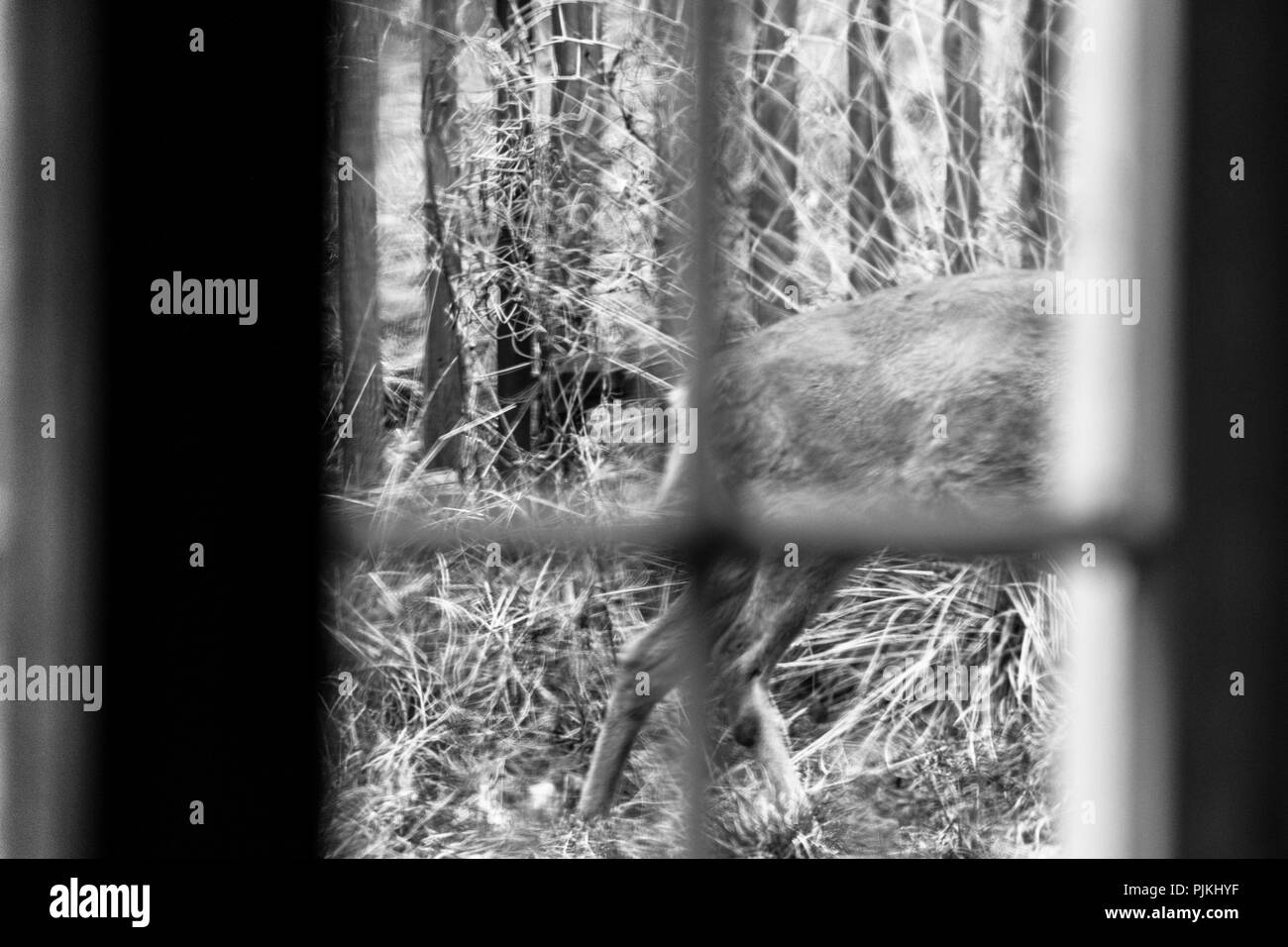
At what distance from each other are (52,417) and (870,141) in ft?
3.51

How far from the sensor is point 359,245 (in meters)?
1.12

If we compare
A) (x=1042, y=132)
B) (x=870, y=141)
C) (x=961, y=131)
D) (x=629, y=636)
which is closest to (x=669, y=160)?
(x=870, y=141)

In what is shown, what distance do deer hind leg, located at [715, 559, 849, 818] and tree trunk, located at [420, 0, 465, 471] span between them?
417 millimetres

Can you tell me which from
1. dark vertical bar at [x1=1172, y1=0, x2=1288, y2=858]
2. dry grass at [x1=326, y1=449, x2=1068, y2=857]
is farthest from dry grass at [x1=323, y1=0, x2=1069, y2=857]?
dark vertical bar at [x1=1172, y1=0, x2=1288, y2=858]

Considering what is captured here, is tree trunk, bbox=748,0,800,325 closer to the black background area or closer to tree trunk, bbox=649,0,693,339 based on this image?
tree trunk, bbox=649,0,693,339

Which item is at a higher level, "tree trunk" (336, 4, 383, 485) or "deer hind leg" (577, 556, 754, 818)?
"tree trunk" (336, 4, 383, 485)

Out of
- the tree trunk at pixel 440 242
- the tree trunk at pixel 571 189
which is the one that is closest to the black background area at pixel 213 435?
the tree trunk at pixel 440 242

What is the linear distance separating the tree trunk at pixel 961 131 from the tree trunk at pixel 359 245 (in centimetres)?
72

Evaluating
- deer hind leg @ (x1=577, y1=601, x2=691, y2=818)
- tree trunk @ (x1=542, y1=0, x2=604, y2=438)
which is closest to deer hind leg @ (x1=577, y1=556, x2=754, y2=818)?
deer hind leg @ (x1=577, y1=601, x2=691, y2=818)

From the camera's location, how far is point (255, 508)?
3.64 ft

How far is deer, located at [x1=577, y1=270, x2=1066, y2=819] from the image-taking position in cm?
111

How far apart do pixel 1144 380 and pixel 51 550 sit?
54.0 inches
